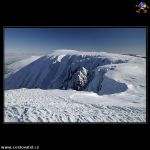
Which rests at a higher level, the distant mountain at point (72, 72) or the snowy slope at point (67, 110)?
the distant mountain at point (72, 72)

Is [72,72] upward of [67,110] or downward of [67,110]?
upward

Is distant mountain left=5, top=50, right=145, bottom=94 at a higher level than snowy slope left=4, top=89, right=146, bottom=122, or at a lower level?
higher

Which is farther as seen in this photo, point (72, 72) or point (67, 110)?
point (72, 72)

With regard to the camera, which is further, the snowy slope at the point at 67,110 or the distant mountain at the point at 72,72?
the distant mountain at the point at 72,72

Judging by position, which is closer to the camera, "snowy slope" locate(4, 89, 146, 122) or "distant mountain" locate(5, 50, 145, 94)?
"snowy slope" locate(4, 89, 146, 122)
